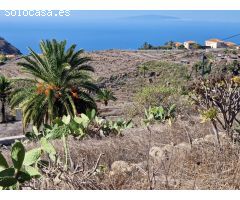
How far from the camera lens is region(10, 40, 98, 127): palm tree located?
15109 millimetres

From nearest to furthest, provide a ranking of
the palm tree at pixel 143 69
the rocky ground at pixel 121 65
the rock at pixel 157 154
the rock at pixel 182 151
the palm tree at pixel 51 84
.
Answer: the rock at pixel 182 151
the rock at pixel 157 154
the palm tree at pixel 51 84
the rocky ground at pixel 121 65
the palm tree at pixel 143 69

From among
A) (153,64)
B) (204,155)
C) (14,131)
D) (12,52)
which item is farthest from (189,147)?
(12,52)

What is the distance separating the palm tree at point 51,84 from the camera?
1511 centimetres

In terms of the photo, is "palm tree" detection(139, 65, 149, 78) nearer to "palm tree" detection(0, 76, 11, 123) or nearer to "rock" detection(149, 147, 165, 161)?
"palm tree" detection(0, 76, 11, 123)

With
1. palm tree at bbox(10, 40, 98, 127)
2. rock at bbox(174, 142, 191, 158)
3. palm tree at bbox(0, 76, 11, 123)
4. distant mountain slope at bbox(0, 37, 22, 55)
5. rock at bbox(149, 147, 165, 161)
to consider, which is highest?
rock at bbox(174, 142, 191, 158)

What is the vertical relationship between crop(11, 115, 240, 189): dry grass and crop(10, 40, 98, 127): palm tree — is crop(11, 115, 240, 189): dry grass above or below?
above

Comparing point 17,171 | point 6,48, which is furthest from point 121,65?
point 17,171

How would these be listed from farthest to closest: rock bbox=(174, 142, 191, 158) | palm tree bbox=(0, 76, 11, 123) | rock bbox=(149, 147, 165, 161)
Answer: palm tree bbox=(0, 76, 11, 123)
rock bbox=(149, 147, 165, 161)
rock bbox=(174, 142, 191, 158)

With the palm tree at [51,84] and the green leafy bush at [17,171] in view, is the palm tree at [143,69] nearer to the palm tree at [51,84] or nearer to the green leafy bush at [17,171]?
the palm tree at [51,84]

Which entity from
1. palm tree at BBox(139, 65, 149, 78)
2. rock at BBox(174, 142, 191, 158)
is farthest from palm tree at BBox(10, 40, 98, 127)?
palm tree at BBox(139, 65, 149, 78)

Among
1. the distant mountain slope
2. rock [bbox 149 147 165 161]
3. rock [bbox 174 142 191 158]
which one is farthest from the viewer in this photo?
the distant mountain slope

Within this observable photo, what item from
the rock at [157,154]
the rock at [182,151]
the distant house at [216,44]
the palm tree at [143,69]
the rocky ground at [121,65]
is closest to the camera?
the rock at [182,151]

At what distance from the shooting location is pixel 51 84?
15.3m

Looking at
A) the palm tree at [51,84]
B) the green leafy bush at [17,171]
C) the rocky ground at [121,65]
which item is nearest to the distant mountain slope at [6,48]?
the rocky ground at [121,65]
